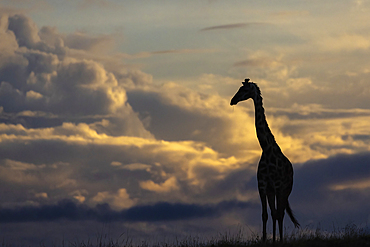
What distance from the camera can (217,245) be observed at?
21531 mm

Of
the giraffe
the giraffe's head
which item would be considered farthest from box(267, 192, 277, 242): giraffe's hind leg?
the giraffe's head

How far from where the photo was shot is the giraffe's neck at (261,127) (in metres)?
22.5

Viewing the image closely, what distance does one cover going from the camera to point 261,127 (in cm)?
2262

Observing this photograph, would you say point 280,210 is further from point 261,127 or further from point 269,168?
point 261,127

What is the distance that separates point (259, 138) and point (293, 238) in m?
4.59

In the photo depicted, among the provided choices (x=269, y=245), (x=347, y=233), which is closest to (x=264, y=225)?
(x=269, y=245)

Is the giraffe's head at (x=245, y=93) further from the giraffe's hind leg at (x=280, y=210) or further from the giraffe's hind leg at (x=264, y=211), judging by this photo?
the giraffe's hind leg at (x=280, y=210)

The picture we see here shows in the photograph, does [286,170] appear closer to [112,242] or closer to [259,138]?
[259,138]

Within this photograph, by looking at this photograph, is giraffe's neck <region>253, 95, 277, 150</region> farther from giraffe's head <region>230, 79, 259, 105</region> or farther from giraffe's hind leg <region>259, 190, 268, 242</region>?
giraffe's hind leg <region>259, 190, 268, 242</region>

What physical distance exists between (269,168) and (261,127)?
1920 mm

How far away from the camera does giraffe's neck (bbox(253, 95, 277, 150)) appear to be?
2248 centimetres

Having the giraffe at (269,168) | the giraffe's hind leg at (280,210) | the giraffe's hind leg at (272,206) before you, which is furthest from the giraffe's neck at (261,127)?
the giraffe's hind leg at (280,210)

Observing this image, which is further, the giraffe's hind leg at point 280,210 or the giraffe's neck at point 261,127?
the giraffe's neck at point 261,127

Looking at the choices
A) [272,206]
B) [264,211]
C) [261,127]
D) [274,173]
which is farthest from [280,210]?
[261,127]
